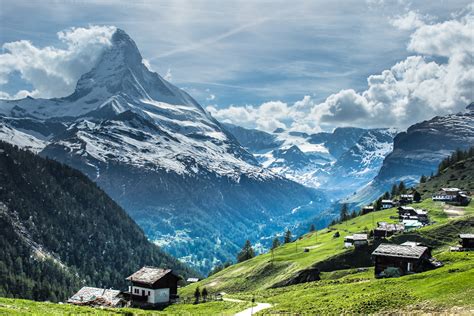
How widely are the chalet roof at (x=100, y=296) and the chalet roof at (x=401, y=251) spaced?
55861mm

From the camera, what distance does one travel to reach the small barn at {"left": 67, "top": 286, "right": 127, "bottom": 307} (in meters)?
104

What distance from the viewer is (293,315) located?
65.5 metres

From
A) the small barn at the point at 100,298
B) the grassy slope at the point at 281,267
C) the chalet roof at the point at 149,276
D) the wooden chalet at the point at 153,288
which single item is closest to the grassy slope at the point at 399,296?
the wooden chalet at the point at 153,288

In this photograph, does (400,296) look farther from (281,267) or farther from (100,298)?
(281,267)

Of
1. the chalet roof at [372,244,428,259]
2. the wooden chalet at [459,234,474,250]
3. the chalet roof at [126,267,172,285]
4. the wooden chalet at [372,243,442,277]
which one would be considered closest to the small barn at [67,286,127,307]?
the chalet roof at [126,267,172,285]

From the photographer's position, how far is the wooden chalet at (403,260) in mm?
91000

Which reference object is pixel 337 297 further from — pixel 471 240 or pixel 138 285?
pixel 471 240

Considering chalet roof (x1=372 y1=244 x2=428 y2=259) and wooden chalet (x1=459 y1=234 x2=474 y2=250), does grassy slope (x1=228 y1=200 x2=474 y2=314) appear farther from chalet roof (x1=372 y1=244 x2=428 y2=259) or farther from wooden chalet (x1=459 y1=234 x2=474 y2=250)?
wooden chalet (x1=459 y1=234 x2=474 y2=250)

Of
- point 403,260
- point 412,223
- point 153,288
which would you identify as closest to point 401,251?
point 403,260

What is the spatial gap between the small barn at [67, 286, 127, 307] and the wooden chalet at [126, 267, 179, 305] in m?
4.25

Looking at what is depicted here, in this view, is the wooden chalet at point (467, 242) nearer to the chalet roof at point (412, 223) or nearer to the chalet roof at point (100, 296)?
the chalet roof at point (412, 223)

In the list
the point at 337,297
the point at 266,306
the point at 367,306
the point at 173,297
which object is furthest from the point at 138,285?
the point at 367,306

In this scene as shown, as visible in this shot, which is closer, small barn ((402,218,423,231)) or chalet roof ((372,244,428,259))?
chalet roof ((372,244,428,259))

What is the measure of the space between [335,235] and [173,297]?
99.4m
